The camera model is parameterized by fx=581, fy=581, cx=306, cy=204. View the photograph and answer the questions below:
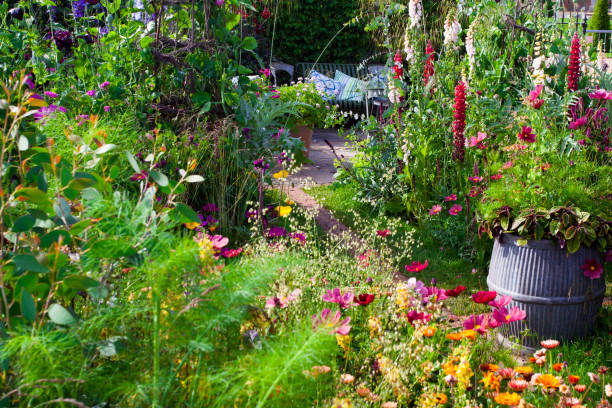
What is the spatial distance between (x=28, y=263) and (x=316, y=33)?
31.3 feet

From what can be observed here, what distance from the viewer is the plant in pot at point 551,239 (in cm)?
260

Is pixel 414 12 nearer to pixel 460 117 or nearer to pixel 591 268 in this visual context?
pixel 460 117

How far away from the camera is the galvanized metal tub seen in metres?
2.64

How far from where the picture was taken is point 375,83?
5316mm

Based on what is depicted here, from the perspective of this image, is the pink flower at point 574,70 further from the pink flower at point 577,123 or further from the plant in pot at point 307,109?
the plant in pot at point 307,109

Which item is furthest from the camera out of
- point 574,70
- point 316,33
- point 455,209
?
point 316,33

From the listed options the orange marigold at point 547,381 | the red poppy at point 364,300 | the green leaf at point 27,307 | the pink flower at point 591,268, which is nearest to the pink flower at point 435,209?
the pink flower at point 591,268

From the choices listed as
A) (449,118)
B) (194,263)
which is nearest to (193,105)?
(449,118)

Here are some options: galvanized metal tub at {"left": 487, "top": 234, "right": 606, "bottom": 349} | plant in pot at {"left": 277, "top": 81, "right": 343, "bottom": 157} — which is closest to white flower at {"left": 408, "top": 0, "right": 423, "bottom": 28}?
plant in pot at {"left": 277, "top": 81, "right": 343, "bottom": 157}

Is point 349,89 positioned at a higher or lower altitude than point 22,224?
lower

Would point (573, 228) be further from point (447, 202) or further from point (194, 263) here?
point (194, 263)

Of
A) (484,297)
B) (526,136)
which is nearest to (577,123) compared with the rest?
(526,136)

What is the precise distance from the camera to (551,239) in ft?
8.61

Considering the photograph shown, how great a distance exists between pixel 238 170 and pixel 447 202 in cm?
149
